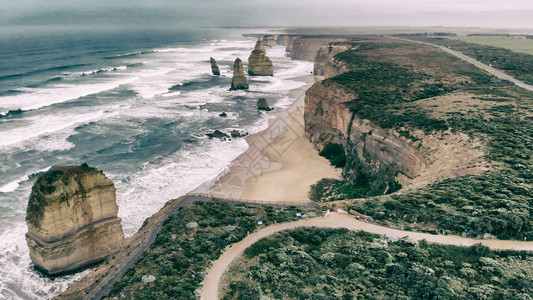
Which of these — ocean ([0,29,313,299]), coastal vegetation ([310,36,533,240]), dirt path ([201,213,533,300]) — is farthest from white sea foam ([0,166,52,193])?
coastal vegetation ([310,36,533,240])

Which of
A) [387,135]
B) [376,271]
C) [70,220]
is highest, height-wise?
[387,135]

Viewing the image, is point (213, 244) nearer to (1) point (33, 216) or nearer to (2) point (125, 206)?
(1) point (33, 216)

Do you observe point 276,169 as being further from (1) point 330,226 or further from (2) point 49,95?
(2) point 49,95

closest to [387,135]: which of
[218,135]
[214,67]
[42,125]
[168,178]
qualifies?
[168,178]

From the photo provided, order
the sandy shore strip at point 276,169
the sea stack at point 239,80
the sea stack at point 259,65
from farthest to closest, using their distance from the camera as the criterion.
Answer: the sea stack at point 259,65 < the sea stack at point 239,80 < the sandy shore strip at point 276,169

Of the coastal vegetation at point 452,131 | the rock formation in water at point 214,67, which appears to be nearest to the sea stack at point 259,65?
the rock formation in water at point 214,67

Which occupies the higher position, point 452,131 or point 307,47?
point 307,47

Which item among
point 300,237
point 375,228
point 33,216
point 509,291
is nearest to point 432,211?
point 375,228

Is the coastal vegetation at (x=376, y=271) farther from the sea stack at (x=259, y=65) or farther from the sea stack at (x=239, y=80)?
the sea stack at (x=259, y=65)
